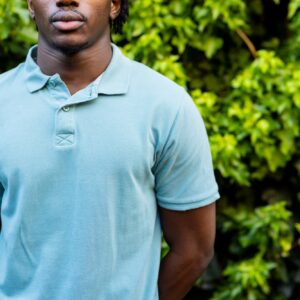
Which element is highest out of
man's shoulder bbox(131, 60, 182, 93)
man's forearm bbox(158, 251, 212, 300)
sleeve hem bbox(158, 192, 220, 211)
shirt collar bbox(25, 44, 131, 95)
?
shirt collar bbox(25, 44, 131, 95)

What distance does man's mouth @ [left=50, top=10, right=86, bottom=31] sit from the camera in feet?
7.93

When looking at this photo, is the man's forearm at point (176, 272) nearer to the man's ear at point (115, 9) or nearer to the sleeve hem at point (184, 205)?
the sleeve hem at point (184, 205)

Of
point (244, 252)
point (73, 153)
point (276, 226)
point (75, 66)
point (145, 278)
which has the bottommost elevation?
point (244, 252)

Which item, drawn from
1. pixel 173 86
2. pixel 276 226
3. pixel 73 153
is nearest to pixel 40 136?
pixel 73 153

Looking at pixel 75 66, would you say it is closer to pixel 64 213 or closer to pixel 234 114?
pixel 64 213

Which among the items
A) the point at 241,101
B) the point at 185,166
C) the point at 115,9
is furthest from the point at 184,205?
the point at 241,101

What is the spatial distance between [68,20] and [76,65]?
0.15 metres

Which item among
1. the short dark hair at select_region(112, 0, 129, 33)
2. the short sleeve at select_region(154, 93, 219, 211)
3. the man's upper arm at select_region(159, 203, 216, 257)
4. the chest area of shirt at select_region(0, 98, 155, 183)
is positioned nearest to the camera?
the chest area of shirt at select_region(0, 98, 155, 183)

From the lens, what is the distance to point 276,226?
382cm

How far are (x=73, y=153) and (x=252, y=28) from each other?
6.58ft

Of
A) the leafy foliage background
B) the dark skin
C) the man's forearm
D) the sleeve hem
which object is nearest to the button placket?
the dark skin

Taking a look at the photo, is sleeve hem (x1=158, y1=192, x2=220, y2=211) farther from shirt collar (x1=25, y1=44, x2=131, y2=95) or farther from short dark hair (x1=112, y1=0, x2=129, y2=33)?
short dark hair (x1=112, y1=0, x2=129, y2=33)

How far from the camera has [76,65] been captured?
2.51m

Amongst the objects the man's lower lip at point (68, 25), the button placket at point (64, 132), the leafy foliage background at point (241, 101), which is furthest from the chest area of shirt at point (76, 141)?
the leafy foliage background at point (241, 101)
